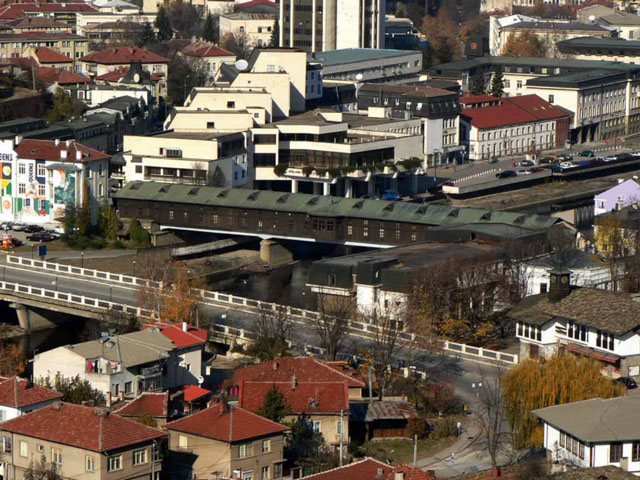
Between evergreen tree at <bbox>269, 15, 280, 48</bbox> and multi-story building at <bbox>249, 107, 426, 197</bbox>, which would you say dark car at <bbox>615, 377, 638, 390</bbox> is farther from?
evergreen tree at <bbox>269, 15, 280, 48</bbox>

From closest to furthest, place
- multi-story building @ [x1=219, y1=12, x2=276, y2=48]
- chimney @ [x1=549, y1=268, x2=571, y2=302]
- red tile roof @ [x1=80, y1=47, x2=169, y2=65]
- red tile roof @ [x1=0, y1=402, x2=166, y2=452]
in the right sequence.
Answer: red tile roof @ [x1=0, y1=402, x2=166, y2=452]
chimney @ [x1=549, y1=268, x2=571, y2=302]
red tile roof @ [x1=80, y1=47, x2=169, y2=65]
multi-story building @ [x1=219, y1=12, x2=276, y2=48]

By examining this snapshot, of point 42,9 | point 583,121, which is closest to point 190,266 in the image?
point 583,121

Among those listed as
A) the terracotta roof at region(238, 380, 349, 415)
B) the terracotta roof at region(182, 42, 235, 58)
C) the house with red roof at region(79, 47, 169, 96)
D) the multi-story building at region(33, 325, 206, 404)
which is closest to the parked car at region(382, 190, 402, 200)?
the house with red roof at region(79, 47, 169, 96)

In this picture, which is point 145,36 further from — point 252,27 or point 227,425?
point 227,425

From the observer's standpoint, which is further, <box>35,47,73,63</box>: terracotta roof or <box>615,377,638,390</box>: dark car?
<box>35,47,73,63</box>: terracotta roof

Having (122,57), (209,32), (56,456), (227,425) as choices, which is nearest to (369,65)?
(122,57)

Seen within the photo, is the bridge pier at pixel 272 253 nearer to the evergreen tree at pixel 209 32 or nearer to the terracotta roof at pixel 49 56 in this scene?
the terracotta roof at pixel 49 56

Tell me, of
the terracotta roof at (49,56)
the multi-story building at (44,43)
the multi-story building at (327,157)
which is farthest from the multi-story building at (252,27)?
the multi-story building at (327,157)
